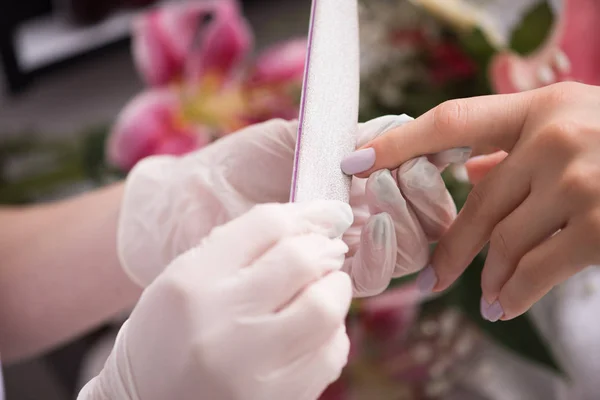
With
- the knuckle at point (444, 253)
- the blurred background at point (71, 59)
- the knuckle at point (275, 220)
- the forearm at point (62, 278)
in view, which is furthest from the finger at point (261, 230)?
the blurred background at point (71, 59)

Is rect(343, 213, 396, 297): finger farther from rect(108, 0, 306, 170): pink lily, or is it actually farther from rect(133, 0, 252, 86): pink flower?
rect(133, 0, 252, 86): pink flower

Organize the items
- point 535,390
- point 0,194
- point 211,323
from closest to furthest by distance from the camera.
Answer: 1. point 211,323
2. point 535,390
3. point 0,194

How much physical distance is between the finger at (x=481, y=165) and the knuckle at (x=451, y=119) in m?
0.05

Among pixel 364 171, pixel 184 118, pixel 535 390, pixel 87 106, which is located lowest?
pixel 535 390

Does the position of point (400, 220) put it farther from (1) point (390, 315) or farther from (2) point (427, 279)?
(1) point (390, 315)

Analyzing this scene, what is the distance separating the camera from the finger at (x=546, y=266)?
1.09 feet

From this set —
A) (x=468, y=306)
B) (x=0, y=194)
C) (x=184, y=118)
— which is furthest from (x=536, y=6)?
(x=0, y=194)

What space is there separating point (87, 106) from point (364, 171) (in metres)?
0.84

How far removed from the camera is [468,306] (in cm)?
58

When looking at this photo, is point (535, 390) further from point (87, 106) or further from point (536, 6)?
point (87, 106)

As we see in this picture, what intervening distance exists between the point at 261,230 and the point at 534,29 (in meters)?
0.37

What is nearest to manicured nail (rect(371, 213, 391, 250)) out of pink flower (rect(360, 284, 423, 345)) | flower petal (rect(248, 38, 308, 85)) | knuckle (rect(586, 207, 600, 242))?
knuckle (rect(586, 207, 600, 242))

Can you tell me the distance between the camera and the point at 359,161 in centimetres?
36

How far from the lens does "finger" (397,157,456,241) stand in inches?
14.1
